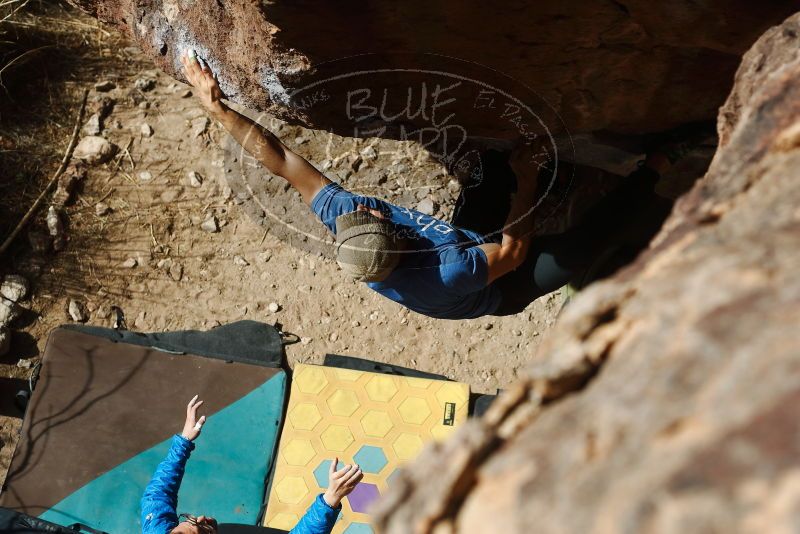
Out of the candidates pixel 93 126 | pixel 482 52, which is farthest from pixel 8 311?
pixel 482 52

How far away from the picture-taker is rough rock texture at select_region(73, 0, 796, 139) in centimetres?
164

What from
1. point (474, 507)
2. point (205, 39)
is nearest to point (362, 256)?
point (205, 39)

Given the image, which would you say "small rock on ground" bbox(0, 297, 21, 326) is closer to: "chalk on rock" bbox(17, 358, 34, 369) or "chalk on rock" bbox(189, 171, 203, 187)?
"chalk on rock" bbox(17, 358, 34, 369)

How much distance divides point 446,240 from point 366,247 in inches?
17.5

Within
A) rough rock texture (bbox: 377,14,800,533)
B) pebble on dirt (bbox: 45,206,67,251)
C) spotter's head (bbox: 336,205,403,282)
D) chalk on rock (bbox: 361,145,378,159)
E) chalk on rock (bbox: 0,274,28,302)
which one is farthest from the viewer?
pebble on dirt (bbox: 45,206,67,251)

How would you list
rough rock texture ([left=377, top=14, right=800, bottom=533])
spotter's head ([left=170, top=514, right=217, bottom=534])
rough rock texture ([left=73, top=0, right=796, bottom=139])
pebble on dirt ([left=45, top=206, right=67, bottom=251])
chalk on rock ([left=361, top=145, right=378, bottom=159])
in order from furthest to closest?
pebble on dirt ([left=45, top=206, right=67, bottom=251]) < chalk on rock ([left=361, top=145, right=378, bottom=159]) < spotter's head ([left=170, top=514, right=217, bottom=534]) < rough rock texture ([left=73, top=0, right=796, bottom=139]) < rough rock texture ([left=377, top=14, right=800, bottom=533])

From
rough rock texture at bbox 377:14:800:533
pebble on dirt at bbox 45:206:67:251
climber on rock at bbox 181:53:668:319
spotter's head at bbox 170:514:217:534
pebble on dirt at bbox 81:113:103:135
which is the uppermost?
pebble on dirt at bbox 81:113:103:135

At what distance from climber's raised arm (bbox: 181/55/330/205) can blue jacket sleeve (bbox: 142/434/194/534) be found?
127cm

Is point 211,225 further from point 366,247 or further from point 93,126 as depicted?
point 366,247

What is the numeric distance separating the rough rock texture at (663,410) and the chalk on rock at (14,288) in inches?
155

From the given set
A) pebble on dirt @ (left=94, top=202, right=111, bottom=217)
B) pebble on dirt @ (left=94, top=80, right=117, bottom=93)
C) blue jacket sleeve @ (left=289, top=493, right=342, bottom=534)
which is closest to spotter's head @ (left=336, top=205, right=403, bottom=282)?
blue jacket sleeve @ (left=289, top=493, right=342, bottom=534)

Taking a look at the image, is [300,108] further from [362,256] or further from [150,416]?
[150,416]

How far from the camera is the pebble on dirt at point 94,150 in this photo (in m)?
4.23

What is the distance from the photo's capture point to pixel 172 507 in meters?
2.68
